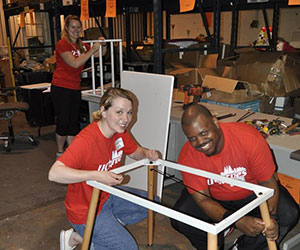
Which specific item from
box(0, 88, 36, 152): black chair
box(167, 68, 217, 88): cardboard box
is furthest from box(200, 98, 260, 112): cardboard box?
box(0, 88, 36, 152): black chair

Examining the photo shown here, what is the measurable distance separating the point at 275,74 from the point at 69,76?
1.70 m

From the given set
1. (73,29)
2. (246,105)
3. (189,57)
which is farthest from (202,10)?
(73,29)

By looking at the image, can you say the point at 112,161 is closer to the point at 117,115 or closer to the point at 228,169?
the point at 117,115

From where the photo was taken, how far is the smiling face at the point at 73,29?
8.85 feet

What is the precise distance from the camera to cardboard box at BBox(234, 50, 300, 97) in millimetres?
2568


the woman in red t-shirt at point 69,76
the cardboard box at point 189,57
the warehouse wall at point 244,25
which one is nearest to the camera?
the woman in red t-shirt at point 69,76

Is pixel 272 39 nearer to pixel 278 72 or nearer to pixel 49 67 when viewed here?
pixel 278 72

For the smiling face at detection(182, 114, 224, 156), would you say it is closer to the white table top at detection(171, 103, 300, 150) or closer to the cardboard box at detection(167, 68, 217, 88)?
the white table top at detection(171, 103, 300, 150)

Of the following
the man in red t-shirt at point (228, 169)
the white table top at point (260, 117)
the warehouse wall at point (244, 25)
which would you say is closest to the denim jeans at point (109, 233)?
the man in red t-shirt at point (228, 169)

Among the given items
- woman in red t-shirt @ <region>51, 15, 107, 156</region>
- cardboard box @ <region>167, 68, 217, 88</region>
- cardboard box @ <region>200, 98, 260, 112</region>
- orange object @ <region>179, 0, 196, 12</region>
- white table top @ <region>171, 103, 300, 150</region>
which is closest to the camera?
white table top @ <region>171, 103, 300, 150</region>

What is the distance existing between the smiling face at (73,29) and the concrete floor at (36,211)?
1.22 m

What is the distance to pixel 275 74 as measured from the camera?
2596 millimetres

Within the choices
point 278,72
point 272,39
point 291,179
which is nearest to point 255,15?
point 272,39

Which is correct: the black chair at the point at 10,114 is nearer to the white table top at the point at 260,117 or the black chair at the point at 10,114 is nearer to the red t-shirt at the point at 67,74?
the red t-shirt at the point at 67,74
